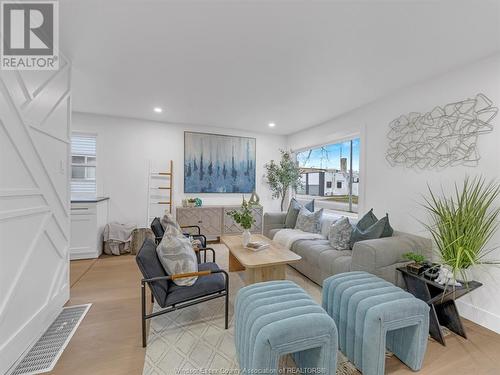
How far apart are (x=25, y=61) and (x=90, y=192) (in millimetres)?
3201

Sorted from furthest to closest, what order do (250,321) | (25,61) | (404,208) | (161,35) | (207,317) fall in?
(404,208)
(207,317)
(161,35)
(25,61)
(250,321)

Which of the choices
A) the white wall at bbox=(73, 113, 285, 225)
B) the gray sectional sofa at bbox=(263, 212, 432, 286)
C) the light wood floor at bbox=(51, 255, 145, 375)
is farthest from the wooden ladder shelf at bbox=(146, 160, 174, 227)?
the gray sectional sofa at bbox=(263, 212, 432, 286)

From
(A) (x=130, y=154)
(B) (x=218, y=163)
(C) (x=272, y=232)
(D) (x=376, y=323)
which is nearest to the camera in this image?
(D) (x=376, y=323)

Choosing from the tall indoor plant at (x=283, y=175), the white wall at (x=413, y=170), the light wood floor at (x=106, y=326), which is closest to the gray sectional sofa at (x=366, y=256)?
the white wall at (x=413, y=170)

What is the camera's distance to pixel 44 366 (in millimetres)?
1600

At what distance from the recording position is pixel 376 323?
1454mm

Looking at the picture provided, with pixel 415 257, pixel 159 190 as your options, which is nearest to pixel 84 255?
pixel 159 190

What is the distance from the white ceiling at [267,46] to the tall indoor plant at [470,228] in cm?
137

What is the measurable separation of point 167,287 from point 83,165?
12.2 ft

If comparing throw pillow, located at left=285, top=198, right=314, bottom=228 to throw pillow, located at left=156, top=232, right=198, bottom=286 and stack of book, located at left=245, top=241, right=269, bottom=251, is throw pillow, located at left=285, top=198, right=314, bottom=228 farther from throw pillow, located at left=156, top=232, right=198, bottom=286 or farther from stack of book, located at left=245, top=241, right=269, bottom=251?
throw pillow, located at left=156, top=232, right=198, bottom=286

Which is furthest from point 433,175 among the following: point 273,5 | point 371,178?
point 273,5

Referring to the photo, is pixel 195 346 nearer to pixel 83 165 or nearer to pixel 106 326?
pixel 106 326

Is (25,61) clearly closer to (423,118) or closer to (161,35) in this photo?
(161,35)

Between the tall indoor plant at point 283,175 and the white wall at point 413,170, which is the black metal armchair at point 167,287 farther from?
the tall indoor plant at point 283,175
